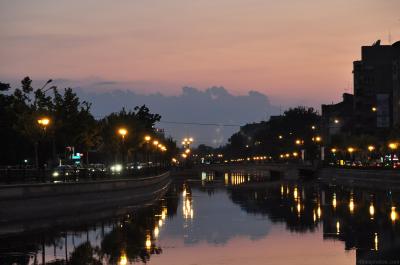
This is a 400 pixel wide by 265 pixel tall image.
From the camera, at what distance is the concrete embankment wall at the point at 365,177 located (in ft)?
347

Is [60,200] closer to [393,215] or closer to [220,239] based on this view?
[220,239]

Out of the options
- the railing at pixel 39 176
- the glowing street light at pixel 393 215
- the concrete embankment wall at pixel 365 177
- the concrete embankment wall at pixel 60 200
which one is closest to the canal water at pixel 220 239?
the glowing street light at pixel 393 215

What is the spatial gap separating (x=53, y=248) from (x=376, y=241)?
1616 centimetres

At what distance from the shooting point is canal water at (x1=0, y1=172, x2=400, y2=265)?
37.6 m

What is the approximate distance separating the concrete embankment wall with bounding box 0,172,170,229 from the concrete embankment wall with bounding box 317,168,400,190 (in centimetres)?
3631

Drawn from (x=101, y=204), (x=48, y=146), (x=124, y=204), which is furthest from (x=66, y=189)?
(x=48, y=146)

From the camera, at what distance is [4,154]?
331ft

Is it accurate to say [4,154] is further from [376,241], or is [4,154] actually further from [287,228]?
[376,241]

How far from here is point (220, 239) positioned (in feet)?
153

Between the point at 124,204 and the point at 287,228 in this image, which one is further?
the point at 124,204

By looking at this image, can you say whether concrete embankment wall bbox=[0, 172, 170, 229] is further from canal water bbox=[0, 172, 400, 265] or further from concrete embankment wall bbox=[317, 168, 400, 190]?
concrete embankment wall bbox=[317, 168, 400, 190]

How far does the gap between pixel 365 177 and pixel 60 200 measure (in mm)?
70065

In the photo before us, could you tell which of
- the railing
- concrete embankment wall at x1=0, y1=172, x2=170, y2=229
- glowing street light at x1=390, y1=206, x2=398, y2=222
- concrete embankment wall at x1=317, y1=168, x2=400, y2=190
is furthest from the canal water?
concrete embankment wall at x1=317, y1=168, x2=400, y2=190

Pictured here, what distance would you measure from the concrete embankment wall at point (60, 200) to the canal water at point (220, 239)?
2.80 m
